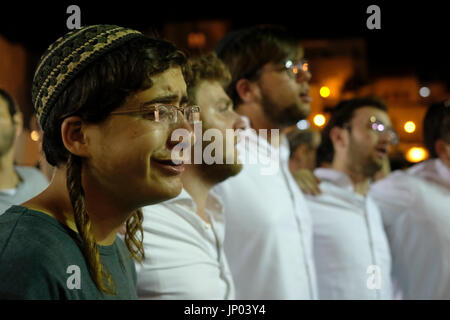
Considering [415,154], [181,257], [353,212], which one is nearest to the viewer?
[181,257]

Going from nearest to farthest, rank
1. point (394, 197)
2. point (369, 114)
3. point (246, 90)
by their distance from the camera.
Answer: point (246, 90), point (394, 197), point (369, 114)

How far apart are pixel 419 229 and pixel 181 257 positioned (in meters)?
2.26

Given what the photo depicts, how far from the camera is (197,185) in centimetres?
244

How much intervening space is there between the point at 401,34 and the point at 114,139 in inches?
231

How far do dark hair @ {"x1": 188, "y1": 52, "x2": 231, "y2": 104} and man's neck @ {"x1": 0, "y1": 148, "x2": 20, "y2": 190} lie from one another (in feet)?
4.64

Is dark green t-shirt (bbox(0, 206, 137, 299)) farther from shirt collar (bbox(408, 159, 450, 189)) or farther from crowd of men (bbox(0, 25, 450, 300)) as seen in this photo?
shirt collar (bbox(408, 159, 450, 189))

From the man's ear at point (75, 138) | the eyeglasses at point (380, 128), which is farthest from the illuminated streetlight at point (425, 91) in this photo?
the man's ear at point (75, 138)

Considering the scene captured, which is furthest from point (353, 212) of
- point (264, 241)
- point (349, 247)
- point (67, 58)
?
point (67, 58)

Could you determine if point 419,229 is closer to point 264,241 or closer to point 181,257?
point 264,241

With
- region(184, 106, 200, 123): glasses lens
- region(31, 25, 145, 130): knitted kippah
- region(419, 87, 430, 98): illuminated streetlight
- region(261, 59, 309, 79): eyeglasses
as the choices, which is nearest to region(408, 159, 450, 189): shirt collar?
region(261, 59, 309, 79): eyeglasses

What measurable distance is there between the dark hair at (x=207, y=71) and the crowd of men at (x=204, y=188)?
0.01 m

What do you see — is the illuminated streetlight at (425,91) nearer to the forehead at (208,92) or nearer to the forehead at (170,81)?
the forehead at (208,92)

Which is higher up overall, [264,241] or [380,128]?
[380,128]
